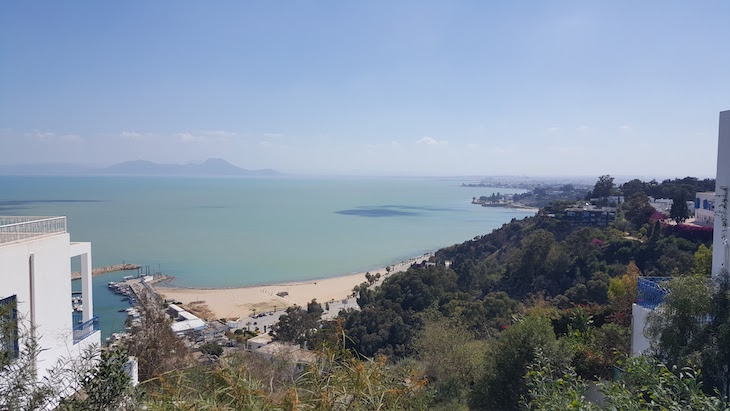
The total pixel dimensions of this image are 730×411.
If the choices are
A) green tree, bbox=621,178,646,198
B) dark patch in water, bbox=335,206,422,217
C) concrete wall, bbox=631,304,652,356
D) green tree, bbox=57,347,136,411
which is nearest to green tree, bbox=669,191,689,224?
green tree, bbox=621,178,646,198

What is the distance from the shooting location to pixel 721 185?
5645 mm

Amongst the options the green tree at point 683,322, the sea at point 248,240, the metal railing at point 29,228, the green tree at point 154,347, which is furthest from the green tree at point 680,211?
the sea at point 248,240

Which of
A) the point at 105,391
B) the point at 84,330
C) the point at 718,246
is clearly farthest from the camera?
the point at 84,330

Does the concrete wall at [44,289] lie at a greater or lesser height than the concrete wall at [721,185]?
lesser

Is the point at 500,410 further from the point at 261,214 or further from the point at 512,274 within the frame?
the point at 261,214

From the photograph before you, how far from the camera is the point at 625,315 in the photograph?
7559 mm

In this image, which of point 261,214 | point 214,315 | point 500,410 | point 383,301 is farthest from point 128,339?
point 261,214

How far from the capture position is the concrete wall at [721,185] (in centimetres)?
545

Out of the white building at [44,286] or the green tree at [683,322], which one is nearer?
the green tree at [683,322]

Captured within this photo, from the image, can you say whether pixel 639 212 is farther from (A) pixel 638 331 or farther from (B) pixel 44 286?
(B) pixel 44 286

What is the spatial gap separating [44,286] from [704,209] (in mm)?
18622

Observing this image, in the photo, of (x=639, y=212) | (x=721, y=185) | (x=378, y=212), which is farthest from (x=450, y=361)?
(x=378, y=212)

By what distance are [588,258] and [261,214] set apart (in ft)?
203

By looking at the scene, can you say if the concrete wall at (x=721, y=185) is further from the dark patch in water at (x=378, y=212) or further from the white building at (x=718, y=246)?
the dark patch in water at (x=378, y=212)
